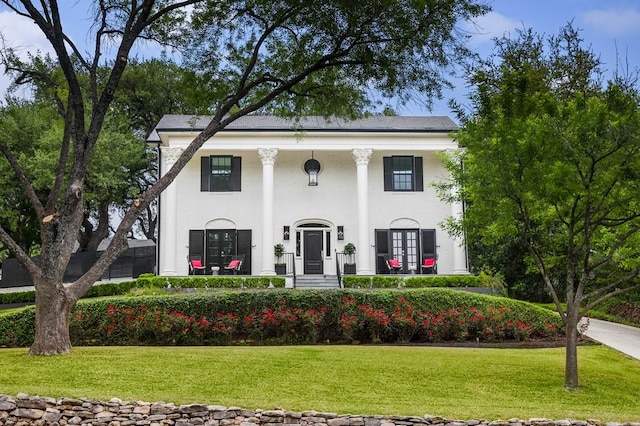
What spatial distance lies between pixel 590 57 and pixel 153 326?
76.0 feet

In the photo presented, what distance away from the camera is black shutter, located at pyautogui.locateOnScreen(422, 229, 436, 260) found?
82.6 ft

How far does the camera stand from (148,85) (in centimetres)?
3738

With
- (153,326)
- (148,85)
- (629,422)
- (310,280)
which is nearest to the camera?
(629,422)

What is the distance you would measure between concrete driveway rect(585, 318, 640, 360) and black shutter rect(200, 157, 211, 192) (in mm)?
15564

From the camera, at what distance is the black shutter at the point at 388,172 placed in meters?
25.9

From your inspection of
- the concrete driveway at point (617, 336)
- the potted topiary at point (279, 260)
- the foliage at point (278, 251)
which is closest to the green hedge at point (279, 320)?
the concrete driveway at point (617, 336)

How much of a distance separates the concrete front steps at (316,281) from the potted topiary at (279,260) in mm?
730

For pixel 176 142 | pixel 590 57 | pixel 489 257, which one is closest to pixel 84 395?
pixel 176 142

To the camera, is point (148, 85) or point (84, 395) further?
point (148, 85)

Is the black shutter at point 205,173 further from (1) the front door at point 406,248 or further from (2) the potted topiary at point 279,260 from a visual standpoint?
(1) the front door at point 406,248

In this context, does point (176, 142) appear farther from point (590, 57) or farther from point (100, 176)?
point (590, 57)

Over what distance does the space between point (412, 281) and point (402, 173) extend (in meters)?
5.73

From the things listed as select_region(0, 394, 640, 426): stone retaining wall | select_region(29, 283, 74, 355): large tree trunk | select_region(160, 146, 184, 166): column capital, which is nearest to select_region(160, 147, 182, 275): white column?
select_region(160, 146, 184, 166): column capital

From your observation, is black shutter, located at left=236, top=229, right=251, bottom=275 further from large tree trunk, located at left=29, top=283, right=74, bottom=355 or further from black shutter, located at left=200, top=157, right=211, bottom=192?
large tree trunk, located at left=29, top=283, right=74, bottom=355
